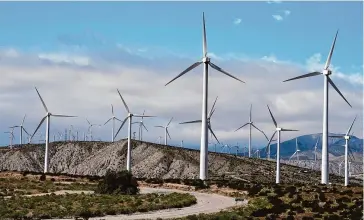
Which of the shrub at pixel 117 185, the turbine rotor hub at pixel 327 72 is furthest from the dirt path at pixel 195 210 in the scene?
the turbine rotor hub at pixel 327 72

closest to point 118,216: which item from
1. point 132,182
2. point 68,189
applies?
point 132,182

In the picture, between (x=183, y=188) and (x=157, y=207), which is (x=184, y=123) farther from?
(x=157, y=207)

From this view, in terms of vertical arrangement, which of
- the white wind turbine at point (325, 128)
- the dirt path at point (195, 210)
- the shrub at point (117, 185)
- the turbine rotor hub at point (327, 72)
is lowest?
the dirt path at point (195, 210)

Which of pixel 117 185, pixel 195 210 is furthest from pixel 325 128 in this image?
pixel 195 210

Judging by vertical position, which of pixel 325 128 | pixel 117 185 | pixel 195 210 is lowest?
pixel 195 210

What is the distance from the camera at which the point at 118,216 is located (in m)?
50.9

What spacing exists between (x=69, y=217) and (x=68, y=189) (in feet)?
99.9

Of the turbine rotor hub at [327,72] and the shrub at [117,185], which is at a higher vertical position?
the turbine rotor hub at [327,72]

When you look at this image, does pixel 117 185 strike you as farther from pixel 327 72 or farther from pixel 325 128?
pixel 327 72

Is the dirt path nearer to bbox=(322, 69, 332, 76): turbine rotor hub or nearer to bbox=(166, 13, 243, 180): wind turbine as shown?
bbox=(166, 13, 243, 180): wind turbine

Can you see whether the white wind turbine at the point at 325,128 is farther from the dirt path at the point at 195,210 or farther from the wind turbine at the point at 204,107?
the dirt path at the point at 195,210

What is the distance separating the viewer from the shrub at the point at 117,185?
241 ft

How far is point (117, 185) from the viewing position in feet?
244

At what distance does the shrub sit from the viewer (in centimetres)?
7356
